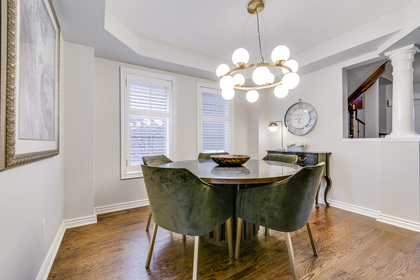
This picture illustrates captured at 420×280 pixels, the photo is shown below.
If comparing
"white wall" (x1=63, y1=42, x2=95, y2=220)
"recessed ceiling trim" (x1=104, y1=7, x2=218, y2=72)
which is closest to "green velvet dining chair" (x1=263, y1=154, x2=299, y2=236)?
"recessed ceiling trim" (x1=104, y1=7, x2=218, y2=72)

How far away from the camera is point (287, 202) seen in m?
1.37

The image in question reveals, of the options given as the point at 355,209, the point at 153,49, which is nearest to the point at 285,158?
the point at 355,209

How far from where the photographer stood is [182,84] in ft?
11.8

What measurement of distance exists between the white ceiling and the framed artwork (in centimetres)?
50

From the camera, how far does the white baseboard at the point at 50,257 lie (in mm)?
1423

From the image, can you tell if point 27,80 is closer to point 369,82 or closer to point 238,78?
point 238,78

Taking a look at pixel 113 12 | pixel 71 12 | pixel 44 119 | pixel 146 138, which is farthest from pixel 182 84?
pixel 44 119

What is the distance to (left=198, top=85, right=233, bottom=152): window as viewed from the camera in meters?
3.83

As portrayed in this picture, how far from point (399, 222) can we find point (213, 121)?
10.00 ft

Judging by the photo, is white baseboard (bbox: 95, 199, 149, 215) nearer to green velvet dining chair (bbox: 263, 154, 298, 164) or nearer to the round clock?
green velvet dining chair (bbox: 263, 154, 298, 164)

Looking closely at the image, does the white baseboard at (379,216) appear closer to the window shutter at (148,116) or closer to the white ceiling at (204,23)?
the white ceiling at (204,23)

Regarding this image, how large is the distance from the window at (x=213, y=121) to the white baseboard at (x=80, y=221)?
198 cm

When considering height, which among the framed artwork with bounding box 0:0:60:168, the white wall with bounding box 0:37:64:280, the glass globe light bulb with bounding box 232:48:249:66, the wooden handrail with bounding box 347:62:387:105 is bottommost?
the white wall with bounding box 0:37:64:280

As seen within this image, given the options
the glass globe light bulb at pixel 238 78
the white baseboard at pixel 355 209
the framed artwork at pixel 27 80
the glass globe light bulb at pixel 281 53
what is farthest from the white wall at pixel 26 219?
the white baseboard at pixel 355 209
